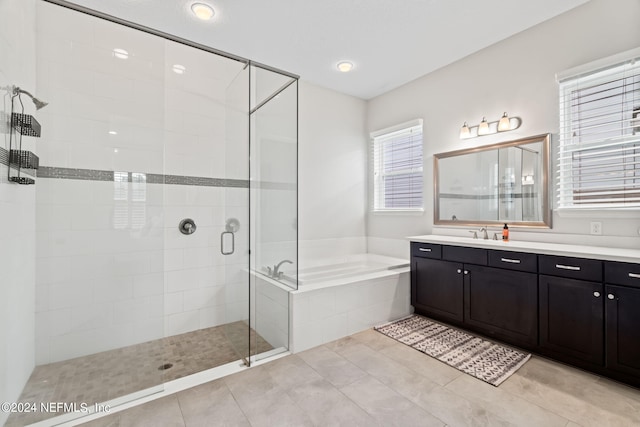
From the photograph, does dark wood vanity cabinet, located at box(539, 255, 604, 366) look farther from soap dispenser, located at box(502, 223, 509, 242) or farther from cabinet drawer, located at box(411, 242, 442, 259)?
cabinet drawer, located at box(411, 242, 442, 259)

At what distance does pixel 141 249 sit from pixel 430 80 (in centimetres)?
358

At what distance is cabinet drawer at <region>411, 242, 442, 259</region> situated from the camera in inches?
116

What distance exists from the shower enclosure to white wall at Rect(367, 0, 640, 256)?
1870 millimetres

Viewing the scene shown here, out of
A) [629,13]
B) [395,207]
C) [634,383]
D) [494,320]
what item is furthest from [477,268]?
[629,13]

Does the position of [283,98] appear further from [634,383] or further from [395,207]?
[634,383]

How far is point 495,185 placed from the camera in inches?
117

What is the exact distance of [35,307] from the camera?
68.7 inches

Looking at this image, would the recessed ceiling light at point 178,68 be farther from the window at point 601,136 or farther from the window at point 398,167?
the window at point 601,136

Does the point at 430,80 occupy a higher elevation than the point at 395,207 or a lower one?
higher

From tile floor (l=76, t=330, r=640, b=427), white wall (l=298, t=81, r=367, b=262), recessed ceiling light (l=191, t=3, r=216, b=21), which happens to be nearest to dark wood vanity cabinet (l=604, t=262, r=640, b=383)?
tile floor (l=76, t=330, r=640, b=427)

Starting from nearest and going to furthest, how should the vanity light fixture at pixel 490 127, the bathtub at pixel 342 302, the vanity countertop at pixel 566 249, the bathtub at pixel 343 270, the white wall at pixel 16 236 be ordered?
the white wall at pixel 16 236 < the vanity countertop at pixel 566 249 < the bathtub at pixel 342 302 < the bathtub at pixel 343 270 < the vanity light fixture at pixel 490 127

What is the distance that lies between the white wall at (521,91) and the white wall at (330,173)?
1.73ft

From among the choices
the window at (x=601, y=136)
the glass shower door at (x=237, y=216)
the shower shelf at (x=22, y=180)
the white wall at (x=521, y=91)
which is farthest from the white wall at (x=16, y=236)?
the window at (x=601, y=136)

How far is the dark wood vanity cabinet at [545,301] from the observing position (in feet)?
6.15
